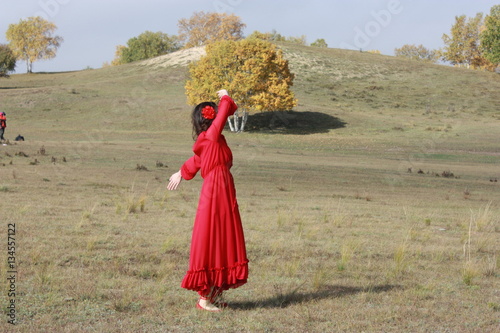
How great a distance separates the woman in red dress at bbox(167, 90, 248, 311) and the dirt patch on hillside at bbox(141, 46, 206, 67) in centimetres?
8698

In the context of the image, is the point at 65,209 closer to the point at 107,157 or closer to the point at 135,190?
the point at 135,190

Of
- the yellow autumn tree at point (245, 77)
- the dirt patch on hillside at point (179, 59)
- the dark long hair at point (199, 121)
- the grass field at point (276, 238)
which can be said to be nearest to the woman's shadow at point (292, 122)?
the yellow autumn tree at point (245, 77)

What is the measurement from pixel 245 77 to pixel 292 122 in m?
7.69

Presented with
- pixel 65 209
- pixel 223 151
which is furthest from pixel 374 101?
pixel 223 151

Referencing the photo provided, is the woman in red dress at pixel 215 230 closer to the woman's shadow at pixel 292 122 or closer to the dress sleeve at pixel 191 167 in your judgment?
the dress sleeve at pixel 191 167

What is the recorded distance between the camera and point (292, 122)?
200 feet

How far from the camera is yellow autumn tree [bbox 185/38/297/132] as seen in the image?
5509 centimetres

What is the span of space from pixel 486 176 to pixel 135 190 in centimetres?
1747

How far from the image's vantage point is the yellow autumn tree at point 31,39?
108 metres

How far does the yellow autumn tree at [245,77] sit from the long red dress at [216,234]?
47.2 m

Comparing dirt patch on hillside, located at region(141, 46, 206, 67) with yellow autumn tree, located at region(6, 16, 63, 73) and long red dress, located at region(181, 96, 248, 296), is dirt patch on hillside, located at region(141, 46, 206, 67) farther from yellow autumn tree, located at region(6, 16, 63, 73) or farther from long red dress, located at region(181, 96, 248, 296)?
long red dress, located at region(181, 96, 248, 296)

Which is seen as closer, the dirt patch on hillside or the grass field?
the grass field

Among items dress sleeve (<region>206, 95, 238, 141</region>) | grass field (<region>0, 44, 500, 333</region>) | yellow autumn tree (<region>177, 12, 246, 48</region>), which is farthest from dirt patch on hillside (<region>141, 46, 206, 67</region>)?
dress sleeve (<region>206, 95, 238, 141</region>)

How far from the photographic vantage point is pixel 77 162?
27.2 m
